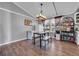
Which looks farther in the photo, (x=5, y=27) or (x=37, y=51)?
(x=5, y=27)

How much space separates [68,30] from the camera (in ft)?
24.0

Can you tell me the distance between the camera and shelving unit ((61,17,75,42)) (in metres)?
7.08

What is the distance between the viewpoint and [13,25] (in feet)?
21.8

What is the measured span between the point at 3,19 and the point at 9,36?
1153mm

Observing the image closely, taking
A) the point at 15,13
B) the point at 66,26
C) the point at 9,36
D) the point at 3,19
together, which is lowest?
the point at 9,36

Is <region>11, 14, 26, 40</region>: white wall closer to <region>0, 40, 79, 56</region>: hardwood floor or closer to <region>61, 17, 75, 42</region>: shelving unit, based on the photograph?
<region>0, 40, 79, 56</region>: hardwood floor

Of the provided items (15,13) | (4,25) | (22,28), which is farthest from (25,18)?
(4,25)

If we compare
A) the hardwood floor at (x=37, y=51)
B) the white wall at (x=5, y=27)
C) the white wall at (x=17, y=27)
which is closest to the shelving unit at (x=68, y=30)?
the hardwood floor at (x=37, y=51)

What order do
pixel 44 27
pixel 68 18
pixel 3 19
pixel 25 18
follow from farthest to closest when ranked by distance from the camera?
pixel 44 27 → pixel 25 18 → pixel 68 18 → pixel 3 19

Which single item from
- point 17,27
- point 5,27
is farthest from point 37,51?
point 17,27

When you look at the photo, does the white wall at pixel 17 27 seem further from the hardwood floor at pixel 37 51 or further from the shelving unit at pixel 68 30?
the shelving unit at pixel 68 30

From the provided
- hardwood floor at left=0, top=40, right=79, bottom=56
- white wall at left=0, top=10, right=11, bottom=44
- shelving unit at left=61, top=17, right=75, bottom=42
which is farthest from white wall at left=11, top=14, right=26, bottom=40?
shelving unit at left=61, top=17, right=75, bottom=42

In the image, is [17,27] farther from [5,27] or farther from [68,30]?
Result: [68,30]

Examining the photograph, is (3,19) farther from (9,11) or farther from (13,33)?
(13,33)
